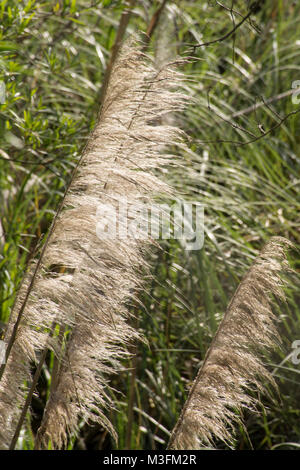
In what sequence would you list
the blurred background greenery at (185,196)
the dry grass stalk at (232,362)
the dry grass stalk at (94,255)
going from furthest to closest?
the blurred background greenery at (185,196)
the dry grass stalk at (232,362)
the dry grass stalk at (94,255)

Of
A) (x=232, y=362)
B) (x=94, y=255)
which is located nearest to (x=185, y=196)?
(x=232, y=362)

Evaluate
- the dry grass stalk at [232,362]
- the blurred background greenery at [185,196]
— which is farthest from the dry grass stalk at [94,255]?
the blurred background greenery at [185,196]

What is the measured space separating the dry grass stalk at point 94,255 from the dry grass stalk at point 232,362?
30 centimetres

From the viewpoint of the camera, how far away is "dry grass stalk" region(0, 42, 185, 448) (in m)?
Result: 1.64

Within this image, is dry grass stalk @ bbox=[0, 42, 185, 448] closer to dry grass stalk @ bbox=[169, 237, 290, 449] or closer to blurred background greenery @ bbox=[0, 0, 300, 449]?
dry grass stalk @ bbox=[169, 237, 290, 449]

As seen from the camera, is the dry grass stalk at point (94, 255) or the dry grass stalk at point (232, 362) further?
the dry grass stalk at point (232, 362)

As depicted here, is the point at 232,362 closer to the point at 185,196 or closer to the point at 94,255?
the point at 94,255

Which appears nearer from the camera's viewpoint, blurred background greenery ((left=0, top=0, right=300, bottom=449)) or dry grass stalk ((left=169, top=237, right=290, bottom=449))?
Answer: dry grass stalk ((left=169, top=237, right=290, bottom=449))

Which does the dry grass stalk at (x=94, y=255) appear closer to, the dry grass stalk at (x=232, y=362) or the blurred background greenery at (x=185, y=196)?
the dry grass stalk at (x=232, y=362)

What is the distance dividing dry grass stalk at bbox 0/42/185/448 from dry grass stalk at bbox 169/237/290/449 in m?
0.30

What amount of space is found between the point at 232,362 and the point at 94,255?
0.55 meters

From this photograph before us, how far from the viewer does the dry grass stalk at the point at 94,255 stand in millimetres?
1645

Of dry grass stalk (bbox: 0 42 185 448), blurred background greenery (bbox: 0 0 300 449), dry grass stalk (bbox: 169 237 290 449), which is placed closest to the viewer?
dry grass stalk (bbox: 0 42 185 448)

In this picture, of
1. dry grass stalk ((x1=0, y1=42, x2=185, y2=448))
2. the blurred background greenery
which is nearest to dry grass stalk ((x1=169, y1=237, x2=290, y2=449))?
dry grass stalk ((x1=0, y1=42, x2=185, y2=448))
